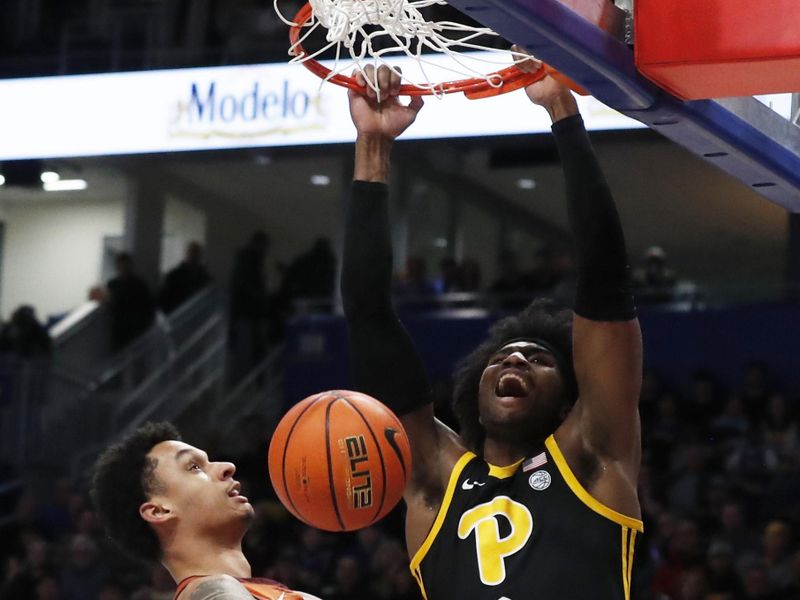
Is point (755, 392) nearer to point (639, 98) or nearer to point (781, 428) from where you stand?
point (781, 428)

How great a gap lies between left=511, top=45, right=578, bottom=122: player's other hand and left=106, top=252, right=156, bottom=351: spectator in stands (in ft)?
32.7

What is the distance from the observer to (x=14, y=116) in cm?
1058

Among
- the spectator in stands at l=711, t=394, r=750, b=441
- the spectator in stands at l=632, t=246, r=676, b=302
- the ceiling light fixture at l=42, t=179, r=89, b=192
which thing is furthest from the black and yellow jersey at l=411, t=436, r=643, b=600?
the ceiling light fixture at l=42, t=179, r=89, b=192

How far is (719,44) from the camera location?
3.12m

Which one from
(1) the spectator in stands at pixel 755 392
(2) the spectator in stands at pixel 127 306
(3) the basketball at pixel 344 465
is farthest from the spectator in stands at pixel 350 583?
(2) the spectator in stands at pixel 127 306

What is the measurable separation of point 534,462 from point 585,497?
172mm

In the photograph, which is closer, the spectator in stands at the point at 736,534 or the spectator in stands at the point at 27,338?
the spectator in stands at the point at 736,534

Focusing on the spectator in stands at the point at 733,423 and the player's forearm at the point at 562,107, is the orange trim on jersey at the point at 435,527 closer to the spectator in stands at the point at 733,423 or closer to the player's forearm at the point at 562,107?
the player's forearm at the point at 562,107

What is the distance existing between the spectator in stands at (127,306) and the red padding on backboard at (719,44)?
10.3m

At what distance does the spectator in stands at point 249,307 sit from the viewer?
1277cm

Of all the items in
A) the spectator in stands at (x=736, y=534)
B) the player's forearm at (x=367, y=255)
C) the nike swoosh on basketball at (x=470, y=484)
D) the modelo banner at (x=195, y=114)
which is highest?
the modelo banner at (x=195, y=114)

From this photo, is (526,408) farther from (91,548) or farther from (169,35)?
(169,35)

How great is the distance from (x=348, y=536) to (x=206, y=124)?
3089 millimetres

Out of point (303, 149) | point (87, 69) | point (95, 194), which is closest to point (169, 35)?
point (87, 69)
